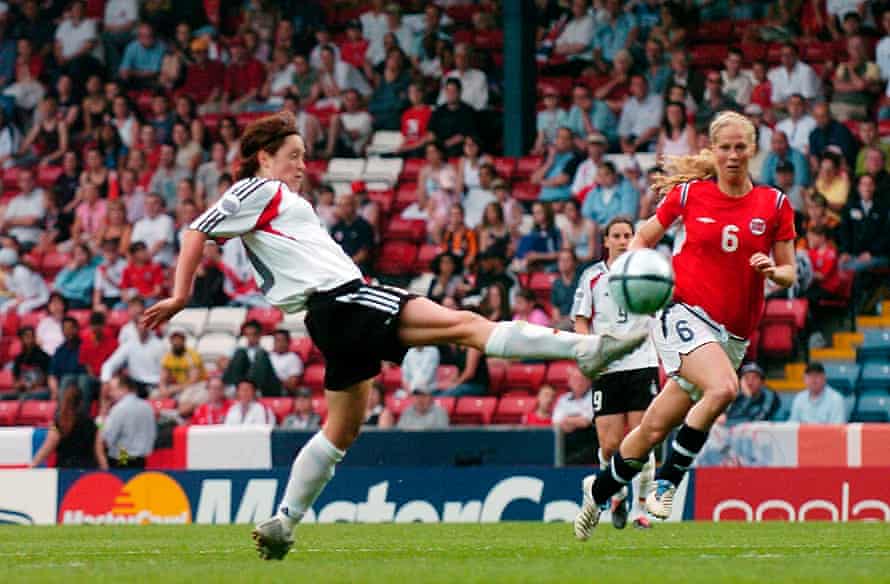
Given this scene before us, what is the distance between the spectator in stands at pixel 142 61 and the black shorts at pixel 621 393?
14009mm

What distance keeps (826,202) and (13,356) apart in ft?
31.1

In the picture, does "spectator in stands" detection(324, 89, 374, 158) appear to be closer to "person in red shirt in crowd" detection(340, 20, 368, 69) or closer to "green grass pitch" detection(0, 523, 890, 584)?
"person in red shirt in crowd" detection(340, 20, 368, 69)

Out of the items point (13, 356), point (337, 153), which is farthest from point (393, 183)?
point (13, 356)

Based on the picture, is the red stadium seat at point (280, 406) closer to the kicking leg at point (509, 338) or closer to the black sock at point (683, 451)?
the black sock at point (683, 451)

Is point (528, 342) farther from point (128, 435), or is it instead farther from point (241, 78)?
point (241, 78)

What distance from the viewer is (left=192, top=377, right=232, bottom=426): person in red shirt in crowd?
19062 millimetres

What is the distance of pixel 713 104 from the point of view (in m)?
20.5

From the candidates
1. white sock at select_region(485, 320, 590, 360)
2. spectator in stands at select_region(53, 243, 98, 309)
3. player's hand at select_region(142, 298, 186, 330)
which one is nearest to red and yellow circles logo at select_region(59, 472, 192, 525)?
spectator in stands at select_region(53, 243, 98, 309)

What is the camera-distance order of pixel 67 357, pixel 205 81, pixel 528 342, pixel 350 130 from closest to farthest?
pixel 528 342
pixel 67 357
pixel 350 130
pixel 205 81

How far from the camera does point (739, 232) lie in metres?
10.0

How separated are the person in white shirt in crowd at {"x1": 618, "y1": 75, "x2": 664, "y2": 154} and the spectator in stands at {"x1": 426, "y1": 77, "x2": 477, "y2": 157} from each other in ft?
6.24

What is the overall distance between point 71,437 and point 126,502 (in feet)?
4.98

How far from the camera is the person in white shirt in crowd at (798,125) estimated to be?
776 inches

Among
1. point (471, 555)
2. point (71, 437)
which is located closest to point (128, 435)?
point (71, 437)
